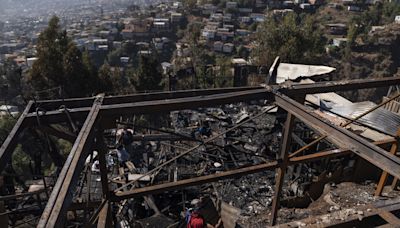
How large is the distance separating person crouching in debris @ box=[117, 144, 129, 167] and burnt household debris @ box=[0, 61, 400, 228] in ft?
0.18

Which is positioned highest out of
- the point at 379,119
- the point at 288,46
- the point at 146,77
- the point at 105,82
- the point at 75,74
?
the point at 379,119

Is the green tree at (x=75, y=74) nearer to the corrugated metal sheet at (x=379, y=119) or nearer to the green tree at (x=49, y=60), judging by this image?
the green tree at (x=49, y=60)

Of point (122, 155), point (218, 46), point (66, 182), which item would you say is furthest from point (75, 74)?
point (218, 46)

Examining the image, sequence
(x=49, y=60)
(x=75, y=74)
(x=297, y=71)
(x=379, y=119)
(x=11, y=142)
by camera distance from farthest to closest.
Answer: (x=75, y=74) < (x=49, y=60) < (x=297, y=71) < (x=379, y=119) < (x=11, y=142)

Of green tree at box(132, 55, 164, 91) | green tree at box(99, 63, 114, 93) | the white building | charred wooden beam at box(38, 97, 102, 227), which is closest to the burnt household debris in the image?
charred wooden beam at box(38, 97, 102, 227)

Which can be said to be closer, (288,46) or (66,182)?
(66,182)

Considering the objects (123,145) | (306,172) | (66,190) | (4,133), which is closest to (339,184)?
(306,172)

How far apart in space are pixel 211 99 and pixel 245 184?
231 inches

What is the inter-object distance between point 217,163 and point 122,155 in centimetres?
358

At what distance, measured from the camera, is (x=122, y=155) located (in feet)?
35.4

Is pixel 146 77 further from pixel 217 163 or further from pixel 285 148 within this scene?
pixel 285 148

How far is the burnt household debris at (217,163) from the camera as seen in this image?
383 centimetres

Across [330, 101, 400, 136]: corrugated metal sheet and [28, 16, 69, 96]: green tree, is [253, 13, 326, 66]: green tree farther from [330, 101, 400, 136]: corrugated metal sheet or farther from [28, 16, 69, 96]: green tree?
[28, 16, 69, 96]: green tree

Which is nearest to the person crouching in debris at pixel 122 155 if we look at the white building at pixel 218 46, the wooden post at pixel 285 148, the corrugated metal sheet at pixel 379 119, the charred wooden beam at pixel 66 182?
the wooden post at pixel 285 148
